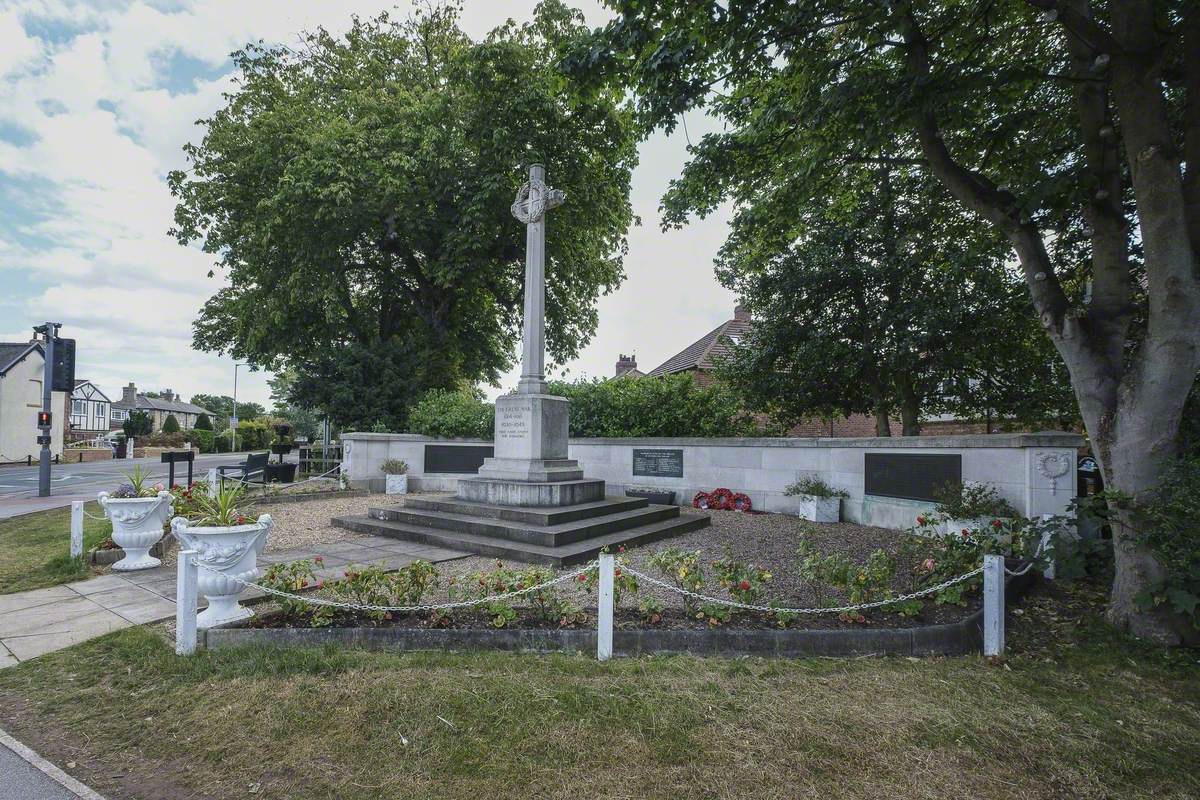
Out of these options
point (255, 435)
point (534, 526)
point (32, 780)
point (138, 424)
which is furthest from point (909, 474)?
point (138, 424)

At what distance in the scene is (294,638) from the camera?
4062mm

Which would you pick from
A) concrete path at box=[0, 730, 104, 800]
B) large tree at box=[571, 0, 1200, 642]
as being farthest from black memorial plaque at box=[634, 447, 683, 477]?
concrete path at box=[0, 730, 104, 800]

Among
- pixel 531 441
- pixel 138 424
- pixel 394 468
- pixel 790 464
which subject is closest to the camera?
pixel 531 441

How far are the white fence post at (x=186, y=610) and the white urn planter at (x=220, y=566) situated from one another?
0.55 ft

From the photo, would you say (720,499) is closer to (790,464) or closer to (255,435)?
(790,464)

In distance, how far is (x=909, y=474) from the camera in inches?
344

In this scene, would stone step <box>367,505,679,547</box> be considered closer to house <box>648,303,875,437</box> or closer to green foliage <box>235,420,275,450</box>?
house <box>648,303,875,437</box>

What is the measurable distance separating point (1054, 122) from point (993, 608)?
6505mm

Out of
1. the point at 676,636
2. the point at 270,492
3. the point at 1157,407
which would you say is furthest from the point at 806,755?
the point at 270,492

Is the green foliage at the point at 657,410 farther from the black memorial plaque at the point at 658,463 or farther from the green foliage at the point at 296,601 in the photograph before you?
the green foliage at the point at 296,601

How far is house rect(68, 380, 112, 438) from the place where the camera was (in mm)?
55781

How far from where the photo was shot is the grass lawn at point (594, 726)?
269 cm

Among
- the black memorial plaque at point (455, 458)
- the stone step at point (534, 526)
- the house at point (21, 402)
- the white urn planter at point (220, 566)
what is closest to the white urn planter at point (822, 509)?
the stone step at point (534, 526)

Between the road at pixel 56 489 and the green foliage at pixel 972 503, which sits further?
the road at pixel 56 489
